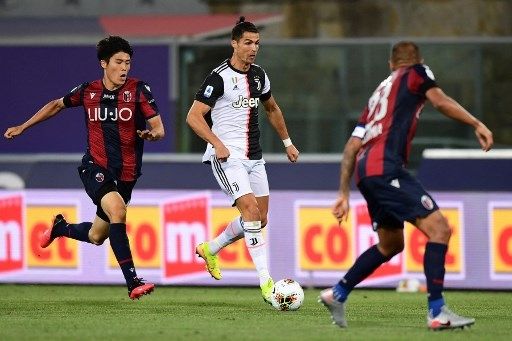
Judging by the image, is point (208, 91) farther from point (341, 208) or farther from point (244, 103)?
point (341, 208)

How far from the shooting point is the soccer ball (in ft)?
40.4

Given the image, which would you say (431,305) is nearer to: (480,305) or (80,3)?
(480,305)

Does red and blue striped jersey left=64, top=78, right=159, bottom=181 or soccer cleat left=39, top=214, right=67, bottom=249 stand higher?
red and blue striped jersey left=64, top=78, right=159, bottom=181

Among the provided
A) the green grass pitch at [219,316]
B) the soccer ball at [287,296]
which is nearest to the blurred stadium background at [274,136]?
the green grass pitch at [219,316]

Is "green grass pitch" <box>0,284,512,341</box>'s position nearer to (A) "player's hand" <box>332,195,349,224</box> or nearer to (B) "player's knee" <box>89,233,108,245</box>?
(B) "player's knee" <box>89,233,108,245</box>

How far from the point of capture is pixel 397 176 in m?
10.6

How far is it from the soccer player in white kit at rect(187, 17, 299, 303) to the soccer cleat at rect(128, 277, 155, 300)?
901 millimetres

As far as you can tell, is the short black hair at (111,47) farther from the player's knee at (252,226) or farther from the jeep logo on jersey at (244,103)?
the player's knee at (252,226)

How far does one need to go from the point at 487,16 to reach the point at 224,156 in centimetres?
1285

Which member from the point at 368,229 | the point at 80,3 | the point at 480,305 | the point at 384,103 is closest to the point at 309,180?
the point at 368,229

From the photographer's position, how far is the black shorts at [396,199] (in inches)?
414

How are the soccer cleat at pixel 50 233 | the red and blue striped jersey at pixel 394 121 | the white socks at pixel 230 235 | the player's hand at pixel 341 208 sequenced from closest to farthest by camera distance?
1. the player's hand at pixel 341 208
2. the red and blue striped jersey at pixel 394 121
3. the white socks at pixel 230 235
4. the soccer cleat at pixel 50 233

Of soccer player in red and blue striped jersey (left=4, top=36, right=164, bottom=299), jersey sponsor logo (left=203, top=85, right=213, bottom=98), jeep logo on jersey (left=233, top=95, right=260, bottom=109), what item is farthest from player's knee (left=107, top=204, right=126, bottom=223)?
jeep logo on jersey (left=233, top=95, right=260, bottom=109)

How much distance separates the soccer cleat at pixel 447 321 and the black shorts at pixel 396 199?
66cm
